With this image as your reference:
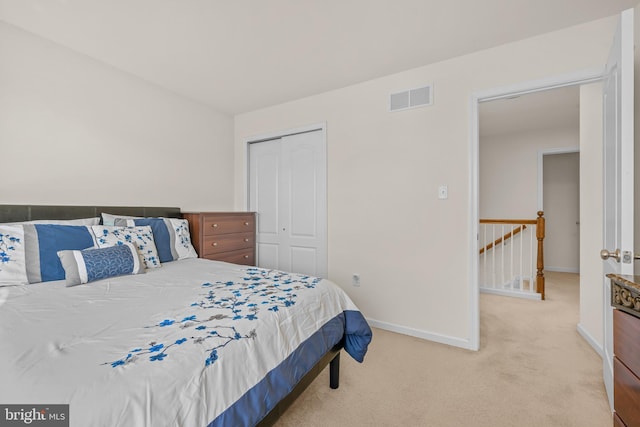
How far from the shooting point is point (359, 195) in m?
2.89

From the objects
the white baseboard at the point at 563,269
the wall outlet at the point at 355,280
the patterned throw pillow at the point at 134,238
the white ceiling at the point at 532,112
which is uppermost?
the white ceiling at the point at 532,112

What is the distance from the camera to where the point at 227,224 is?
126 inches

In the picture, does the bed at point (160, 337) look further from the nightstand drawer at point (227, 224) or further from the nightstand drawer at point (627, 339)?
the nightstand drawer at point (627, 339)

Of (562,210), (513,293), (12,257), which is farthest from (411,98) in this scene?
(562,210)

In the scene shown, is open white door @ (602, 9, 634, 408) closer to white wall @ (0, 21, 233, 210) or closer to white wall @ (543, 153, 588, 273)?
white wall @ (0, 21, 233, 210)

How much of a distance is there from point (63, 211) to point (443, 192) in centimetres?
316

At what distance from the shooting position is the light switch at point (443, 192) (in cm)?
243

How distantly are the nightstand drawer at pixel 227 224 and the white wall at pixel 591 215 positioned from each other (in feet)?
11.6

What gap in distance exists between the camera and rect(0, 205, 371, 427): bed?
737 mm

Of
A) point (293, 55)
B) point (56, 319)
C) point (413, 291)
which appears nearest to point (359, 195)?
point (413, 291)

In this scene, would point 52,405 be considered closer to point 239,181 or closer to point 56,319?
point 56,319

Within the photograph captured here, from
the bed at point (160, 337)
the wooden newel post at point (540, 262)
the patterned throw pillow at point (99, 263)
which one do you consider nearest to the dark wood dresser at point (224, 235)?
the bed at point (160, 337)

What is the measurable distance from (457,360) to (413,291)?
642mm

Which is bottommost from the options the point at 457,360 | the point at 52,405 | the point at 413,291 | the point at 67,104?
the point at 457,360
